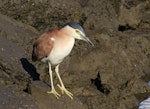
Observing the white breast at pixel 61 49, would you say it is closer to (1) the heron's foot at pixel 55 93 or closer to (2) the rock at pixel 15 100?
(1) the heron's foot at pixel 55 93

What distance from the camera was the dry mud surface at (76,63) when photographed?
8.62m

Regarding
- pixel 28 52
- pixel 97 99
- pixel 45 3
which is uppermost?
pixel 45 3

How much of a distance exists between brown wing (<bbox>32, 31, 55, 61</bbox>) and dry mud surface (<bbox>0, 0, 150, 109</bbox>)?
48 cm

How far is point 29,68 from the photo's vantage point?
34.4 feet

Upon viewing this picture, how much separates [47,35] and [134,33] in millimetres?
8460

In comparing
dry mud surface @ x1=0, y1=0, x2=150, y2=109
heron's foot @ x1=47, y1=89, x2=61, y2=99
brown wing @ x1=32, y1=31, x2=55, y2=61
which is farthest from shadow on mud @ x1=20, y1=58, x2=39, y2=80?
heron's foot @ x1=47, y1=89, x2=61, y2=99

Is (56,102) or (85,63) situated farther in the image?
(85,63)

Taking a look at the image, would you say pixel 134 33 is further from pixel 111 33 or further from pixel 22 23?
pixel 22 23

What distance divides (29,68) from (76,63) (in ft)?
6.01

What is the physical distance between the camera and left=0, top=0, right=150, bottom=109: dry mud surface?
862 centimetres

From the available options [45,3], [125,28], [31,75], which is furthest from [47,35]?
[125,28]

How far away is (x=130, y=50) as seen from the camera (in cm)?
1382

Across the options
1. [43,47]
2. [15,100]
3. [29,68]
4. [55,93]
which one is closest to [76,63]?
[29,68]

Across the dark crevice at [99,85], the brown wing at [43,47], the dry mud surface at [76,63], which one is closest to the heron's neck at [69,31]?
the brown wing at [43,47]
